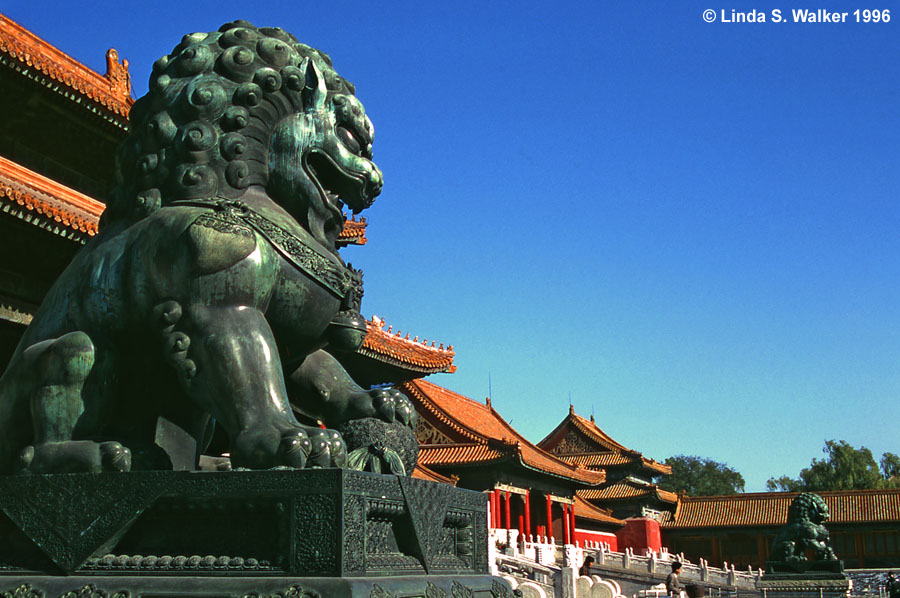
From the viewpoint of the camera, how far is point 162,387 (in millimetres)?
2484

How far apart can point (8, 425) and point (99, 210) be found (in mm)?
8018

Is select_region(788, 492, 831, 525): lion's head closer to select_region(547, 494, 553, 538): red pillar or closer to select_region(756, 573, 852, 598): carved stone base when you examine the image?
select_region(756, 573, 852, 598): carved stone base

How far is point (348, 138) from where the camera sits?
263 cm

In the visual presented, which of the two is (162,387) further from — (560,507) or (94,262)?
(560,507)

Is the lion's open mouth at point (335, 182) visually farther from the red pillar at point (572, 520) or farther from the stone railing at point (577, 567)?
the red pillar at point (572, 520)

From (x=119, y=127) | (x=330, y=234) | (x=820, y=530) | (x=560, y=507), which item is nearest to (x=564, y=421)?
(x=560, y=507)

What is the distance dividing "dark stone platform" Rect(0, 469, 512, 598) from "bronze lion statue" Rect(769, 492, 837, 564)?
1917cm

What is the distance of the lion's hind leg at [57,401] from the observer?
224 cm

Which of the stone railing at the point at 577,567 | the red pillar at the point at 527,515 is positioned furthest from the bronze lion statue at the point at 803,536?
the red pillar at the point at 527,515

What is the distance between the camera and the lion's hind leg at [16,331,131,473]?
2244 mm

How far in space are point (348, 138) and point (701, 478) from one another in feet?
239

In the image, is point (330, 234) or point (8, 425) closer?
point (8, 425)

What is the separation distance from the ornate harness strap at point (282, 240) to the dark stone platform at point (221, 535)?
2.08 feet

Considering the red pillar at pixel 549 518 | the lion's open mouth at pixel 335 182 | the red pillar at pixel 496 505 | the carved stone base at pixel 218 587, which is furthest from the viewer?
the red pillar at pixel 549 518
